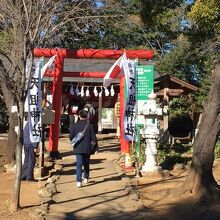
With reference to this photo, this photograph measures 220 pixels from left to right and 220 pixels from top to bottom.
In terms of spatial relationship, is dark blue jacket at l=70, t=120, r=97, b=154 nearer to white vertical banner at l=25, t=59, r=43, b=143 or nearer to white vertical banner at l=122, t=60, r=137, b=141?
white vertical banner at l=25, t=59, r=43, b=143

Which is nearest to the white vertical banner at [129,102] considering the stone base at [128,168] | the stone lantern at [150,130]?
the stone base at [128,168]

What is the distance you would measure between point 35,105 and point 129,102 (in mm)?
3009

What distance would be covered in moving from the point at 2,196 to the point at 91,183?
7.02 feet

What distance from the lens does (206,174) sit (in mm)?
9383

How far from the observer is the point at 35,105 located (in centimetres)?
1412

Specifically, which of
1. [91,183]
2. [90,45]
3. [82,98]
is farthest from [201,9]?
[90,45]

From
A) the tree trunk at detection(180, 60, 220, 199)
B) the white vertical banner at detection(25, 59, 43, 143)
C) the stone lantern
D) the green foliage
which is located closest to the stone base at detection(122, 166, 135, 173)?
the stone lantern

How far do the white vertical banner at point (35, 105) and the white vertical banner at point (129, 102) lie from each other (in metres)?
2.70

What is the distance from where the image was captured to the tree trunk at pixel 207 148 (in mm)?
9383

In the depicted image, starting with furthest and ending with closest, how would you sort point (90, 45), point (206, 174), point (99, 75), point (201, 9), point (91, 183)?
point (90, 45)
point (99, 75)
point (201, 9)
point (91, 183)
point (206, 174)

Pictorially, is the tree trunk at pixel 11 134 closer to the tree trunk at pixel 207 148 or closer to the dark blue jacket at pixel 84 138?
the dark blue jacket at pixel 84 138

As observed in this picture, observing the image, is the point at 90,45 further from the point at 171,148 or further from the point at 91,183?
the point at 91,183

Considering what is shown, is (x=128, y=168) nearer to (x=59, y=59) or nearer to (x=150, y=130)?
(x=150, y=130)

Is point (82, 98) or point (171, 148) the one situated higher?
point (82, 98)
